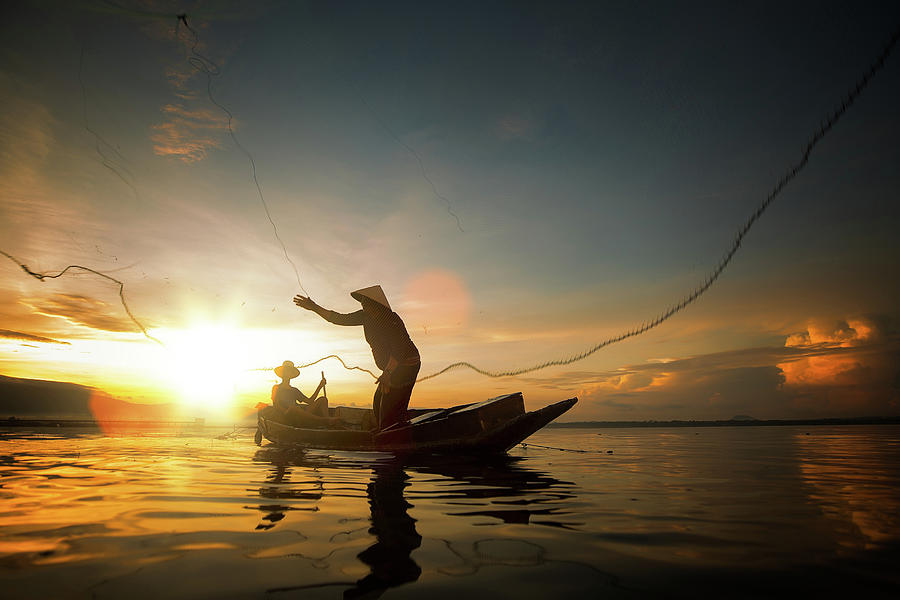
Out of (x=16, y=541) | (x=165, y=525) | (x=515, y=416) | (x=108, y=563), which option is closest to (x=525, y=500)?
(x=165, y=525)

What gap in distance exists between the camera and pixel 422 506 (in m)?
5.06

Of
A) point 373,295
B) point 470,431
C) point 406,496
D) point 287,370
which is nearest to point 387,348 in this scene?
point 373,295

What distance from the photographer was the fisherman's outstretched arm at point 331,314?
11.1m

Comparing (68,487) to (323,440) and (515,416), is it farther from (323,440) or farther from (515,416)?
(515,416)

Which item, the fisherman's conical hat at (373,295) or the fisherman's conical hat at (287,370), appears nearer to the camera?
the fisherman's conical hat at (373,295)

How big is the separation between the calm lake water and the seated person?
745 centimetres

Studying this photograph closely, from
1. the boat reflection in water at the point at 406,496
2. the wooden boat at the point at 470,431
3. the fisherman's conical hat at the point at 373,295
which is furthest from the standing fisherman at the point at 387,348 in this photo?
the boat reflection in water at the point at 406,496

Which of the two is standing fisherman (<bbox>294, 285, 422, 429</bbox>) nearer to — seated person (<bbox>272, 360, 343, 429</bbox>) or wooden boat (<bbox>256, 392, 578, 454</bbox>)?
wooden boat (<bbox>256, 392, 578, 454</bbox>)

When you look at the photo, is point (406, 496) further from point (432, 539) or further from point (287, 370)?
point (287, 370)

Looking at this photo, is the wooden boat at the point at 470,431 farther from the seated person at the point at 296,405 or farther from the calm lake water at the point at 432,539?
the calm lake water at the point at 432,539

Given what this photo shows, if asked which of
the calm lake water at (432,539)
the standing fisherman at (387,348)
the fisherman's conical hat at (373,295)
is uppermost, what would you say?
the fisherman's conical hat at (373,295)

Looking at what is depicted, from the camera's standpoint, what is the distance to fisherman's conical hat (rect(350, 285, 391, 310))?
10578 mm

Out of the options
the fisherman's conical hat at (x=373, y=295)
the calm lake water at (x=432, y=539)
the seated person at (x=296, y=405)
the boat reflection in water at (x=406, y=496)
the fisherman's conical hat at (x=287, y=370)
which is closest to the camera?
the calm lake water at (x=432, y=539)

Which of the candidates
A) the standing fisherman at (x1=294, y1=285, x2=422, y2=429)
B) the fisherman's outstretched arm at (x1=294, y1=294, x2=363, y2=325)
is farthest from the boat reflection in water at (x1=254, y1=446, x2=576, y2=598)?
the fisherman's outstretched arm at (x1=294, y1=294, x2=363, y2=325)
